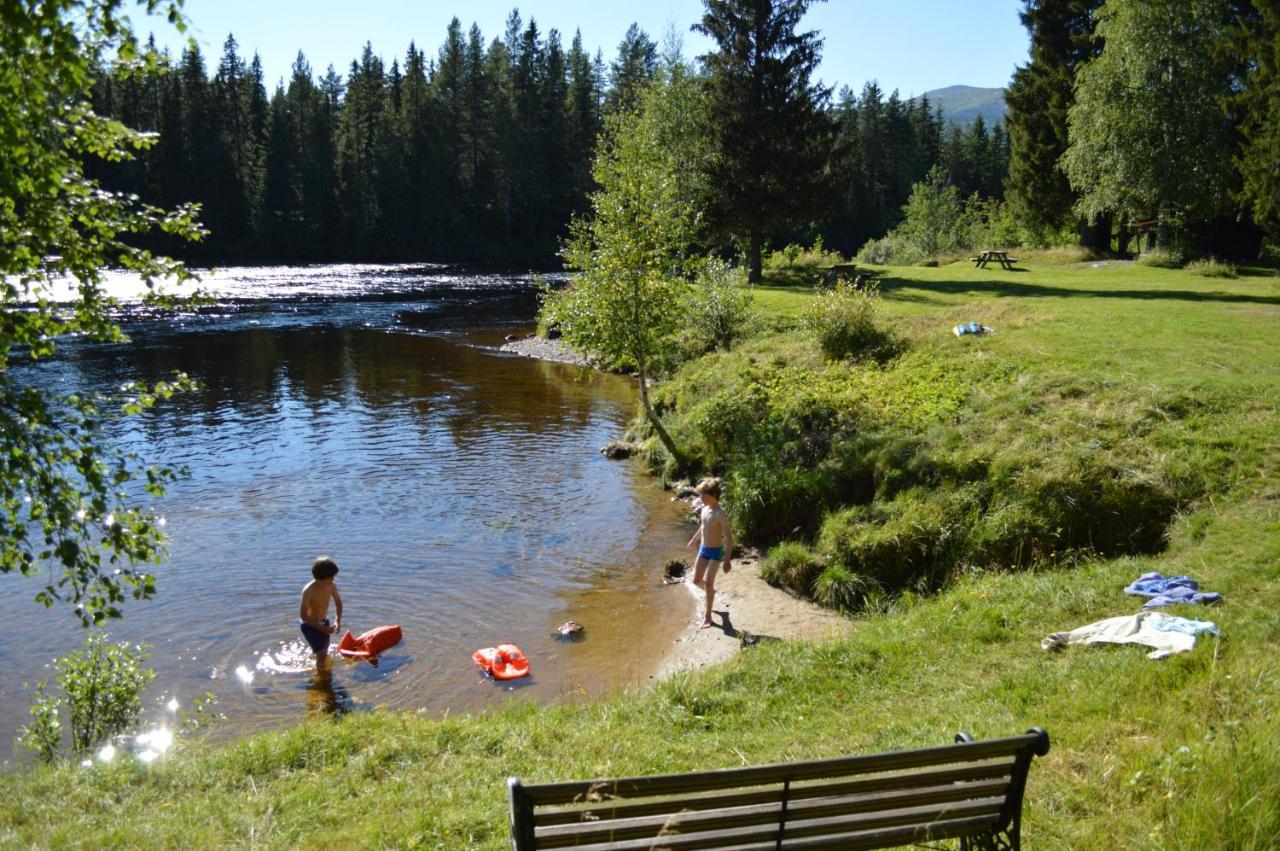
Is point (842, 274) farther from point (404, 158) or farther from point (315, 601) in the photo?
point (404, 158)

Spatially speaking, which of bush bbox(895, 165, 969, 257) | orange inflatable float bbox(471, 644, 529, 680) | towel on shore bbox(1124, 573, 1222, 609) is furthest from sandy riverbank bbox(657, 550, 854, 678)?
bush bbox(895, 165, 969, 257)

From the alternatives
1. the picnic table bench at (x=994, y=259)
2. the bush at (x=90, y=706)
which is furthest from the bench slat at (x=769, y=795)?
the picnic table bench at (x=994, y=259)

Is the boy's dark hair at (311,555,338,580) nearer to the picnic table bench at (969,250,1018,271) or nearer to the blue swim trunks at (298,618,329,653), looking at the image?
the blue swim trunks at (298,618,329,653)

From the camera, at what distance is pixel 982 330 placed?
20.2 meters

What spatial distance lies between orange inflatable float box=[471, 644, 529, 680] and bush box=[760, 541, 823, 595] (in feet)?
13.6

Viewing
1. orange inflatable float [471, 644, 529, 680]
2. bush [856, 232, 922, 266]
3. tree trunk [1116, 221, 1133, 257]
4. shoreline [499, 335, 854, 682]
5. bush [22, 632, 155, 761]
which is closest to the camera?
bush [22, 632, 155, 761]

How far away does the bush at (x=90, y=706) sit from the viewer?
8.91 metres

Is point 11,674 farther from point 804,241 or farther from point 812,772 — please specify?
point 804,241

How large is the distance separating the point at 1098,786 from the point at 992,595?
4524 millimetres

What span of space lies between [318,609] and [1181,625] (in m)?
9.28

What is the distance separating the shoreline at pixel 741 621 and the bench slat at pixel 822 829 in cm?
550

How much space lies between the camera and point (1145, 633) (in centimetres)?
775

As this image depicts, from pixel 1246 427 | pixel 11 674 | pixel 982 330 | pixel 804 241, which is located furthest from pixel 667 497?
pixel 804 241

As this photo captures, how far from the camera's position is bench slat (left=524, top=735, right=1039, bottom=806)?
4.09 metres
